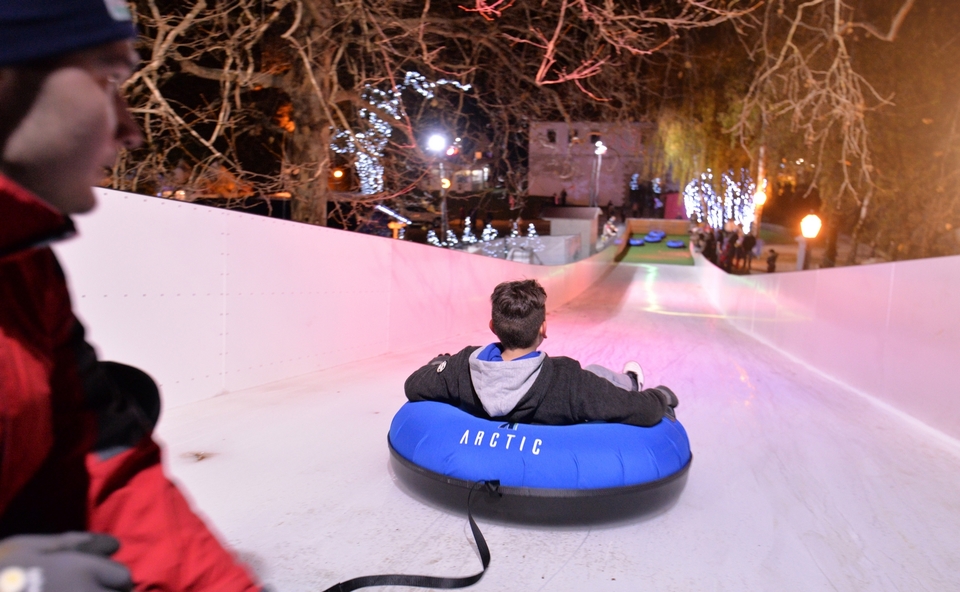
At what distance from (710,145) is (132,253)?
8.28 metres

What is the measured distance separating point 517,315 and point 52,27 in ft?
6.51

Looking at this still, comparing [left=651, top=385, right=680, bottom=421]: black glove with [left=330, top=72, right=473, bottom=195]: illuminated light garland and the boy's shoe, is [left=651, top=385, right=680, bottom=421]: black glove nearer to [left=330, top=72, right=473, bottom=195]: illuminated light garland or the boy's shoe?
the boy's shoe

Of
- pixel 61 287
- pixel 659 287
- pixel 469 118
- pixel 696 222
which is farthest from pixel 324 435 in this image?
pixel 696 222

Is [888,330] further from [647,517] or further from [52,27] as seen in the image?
[52,27]

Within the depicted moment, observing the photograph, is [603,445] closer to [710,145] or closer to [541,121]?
[541,121]

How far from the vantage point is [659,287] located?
17.5 metres

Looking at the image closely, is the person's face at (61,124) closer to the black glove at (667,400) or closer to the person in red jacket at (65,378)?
the person in red jacket at (65,378)

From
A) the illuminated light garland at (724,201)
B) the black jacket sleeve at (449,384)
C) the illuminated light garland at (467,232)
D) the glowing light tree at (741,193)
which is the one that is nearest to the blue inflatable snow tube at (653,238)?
the illuminated light garland at (724,201)

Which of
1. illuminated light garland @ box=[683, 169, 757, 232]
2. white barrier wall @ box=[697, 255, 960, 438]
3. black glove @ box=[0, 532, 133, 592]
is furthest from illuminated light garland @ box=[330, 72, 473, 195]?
black glove @ box=[0, 532, 133, 592]

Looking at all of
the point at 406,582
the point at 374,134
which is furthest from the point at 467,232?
the point at 406,582

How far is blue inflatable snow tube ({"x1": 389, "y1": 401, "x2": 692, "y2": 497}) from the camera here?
7.10 ft

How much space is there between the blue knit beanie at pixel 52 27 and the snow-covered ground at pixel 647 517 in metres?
1.61

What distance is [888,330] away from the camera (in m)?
4.62

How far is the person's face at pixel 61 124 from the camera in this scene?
513 millimetres
